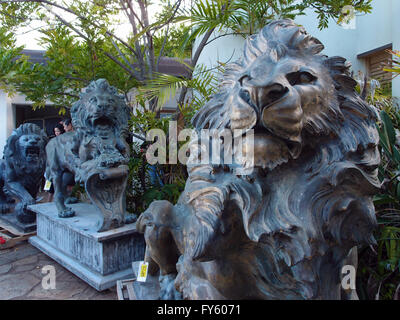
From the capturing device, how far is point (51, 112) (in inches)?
346

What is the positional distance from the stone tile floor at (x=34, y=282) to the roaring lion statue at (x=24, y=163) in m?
0.76

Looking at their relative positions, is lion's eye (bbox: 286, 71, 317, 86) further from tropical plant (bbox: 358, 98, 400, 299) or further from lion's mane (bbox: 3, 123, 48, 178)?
lion's mane (bbox: 3, 123, 48, 178)

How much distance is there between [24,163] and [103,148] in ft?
6.64

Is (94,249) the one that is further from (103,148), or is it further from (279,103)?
(279,103)

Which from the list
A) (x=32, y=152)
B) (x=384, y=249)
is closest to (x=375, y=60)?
(x=384, y=249)

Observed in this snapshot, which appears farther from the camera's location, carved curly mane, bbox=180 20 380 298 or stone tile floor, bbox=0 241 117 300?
stone tile floor, bbox=0 241 117 300

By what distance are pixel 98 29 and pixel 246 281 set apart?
12.6 feet

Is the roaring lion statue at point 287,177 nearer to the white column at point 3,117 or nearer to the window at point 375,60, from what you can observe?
the window at point 375,60

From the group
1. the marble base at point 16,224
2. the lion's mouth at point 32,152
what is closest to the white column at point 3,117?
the marble base at point 16,224

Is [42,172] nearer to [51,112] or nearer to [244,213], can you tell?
[244,213]

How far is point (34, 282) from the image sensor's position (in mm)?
2730

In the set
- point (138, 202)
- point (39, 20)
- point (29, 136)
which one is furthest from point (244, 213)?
point (39, 20)

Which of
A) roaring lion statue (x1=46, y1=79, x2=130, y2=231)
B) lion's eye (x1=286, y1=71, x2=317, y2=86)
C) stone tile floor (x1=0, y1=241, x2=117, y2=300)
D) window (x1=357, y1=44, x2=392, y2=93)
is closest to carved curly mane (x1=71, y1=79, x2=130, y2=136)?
roaring lion statue (x1=46, y1=79, x2=130, y2=231)

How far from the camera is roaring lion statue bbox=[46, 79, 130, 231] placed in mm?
2648
